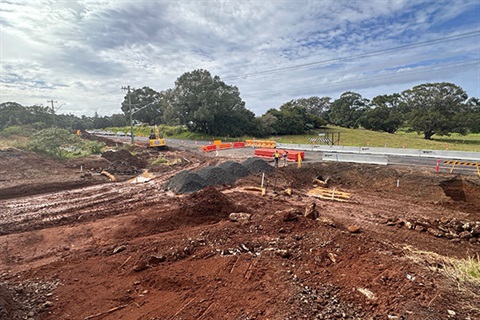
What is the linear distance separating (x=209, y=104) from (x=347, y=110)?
46.5 meters

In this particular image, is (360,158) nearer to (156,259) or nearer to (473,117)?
(156,259)

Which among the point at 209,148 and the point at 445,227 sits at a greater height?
the point at 209,148

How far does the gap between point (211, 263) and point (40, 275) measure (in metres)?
4.28

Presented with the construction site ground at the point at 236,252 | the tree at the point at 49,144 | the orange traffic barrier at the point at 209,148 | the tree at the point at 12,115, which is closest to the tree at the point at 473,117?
the construction site ground at the point at 236,252

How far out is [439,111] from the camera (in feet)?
146

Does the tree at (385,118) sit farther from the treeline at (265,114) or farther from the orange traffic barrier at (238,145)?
the orange traffic barrier at (238,145)

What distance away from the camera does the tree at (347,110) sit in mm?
67500

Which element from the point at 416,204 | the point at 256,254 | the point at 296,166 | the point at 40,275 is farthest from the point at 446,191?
the point at 40,275

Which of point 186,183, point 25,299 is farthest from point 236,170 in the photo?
point 25,299

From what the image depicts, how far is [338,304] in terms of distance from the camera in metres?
4.99

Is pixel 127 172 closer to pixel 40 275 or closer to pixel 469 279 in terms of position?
pixel 40 275

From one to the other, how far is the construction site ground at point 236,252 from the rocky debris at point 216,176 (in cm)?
61

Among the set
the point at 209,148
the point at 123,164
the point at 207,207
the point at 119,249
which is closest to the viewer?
the point at 119,249

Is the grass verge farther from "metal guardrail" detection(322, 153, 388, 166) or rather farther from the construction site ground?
"metal guardrail" detection(322, 153, 388, 166)
